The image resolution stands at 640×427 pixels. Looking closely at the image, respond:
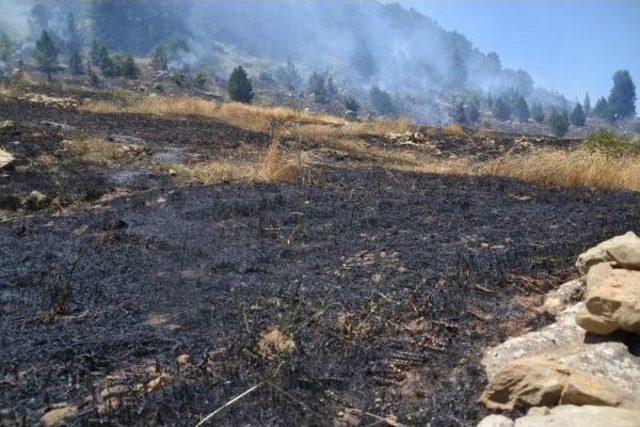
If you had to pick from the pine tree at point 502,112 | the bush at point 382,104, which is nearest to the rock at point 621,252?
the bush at point 382,104

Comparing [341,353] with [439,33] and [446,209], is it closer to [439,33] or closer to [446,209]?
[446,209]

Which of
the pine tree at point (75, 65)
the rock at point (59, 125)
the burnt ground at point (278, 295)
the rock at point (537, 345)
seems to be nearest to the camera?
the burnt ground at point (278, 295)

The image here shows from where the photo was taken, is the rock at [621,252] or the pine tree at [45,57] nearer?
the rock at [621,252]

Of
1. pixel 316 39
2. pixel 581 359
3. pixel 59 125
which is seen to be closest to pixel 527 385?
pixel 581 359

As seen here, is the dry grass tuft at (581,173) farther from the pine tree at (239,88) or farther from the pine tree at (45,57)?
the pine tree at (45,57)

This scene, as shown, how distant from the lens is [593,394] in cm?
149

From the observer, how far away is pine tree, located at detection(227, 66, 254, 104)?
39.4 metres

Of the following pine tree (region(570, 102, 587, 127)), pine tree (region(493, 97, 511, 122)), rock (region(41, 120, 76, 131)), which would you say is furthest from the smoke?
rock (region(41, 120, 76, 131))

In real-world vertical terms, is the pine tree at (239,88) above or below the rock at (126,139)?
above

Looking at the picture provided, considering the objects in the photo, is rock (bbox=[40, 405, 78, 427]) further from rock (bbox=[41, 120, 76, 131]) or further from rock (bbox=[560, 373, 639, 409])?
rock (bbox=[41, 120, 76, 131])

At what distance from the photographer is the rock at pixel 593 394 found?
1.49 m

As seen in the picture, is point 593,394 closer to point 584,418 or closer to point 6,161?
point 584,418

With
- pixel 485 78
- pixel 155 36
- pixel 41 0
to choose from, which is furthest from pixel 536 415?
pixel 485 78

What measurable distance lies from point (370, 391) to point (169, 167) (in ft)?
18.5
